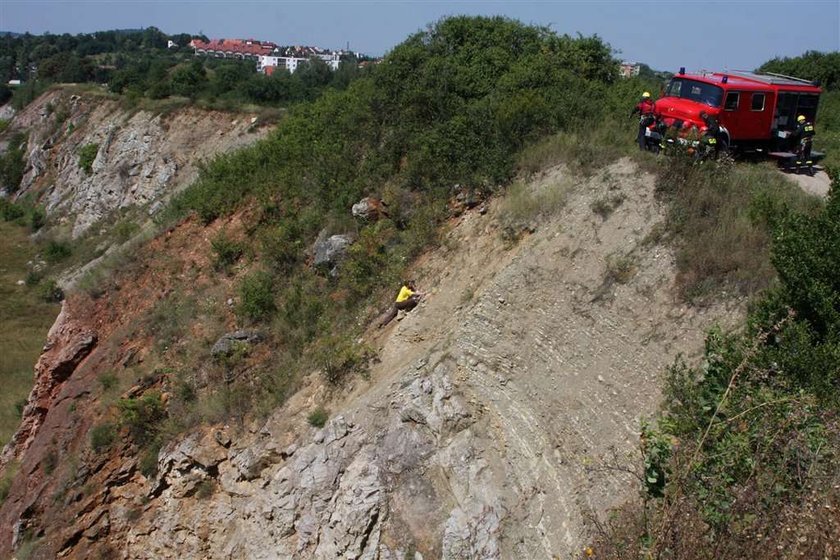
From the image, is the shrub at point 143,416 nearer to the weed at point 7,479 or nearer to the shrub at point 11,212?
the weed at point 7,479

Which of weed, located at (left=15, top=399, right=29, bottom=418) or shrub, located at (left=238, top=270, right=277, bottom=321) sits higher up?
shrub, located at (left=238, top=270, right=277, bottom=321)

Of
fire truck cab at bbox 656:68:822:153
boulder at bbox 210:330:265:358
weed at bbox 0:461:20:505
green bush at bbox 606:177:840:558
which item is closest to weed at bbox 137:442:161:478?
boulder at bbox 210:330:265:358

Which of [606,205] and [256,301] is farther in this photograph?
[256,301]

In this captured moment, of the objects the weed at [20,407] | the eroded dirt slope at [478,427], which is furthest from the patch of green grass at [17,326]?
the eroded dirt slope at [478,427]

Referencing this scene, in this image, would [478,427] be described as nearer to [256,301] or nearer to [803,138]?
[256,301]

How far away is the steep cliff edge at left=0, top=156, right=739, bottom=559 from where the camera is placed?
27.2 feet

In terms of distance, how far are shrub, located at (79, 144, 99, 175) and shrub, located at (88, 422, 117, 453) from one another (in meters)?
31.5

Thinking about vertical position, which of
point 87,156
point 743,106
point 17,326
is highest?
point 743,106

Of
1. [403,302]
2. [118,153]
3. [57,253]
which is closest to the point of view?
[403,302]

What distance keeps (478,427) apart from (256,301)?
6092mm

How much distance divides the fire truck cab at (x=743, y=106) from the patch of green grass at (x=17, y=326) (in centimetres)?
1778

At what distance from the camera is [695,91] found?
1311 centimetres

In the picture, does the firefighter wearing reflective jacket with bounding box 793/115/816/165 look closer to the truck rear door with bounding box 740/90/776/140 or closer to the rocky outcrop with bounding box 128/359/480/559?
the truck rear door with bounding box 740/90/776/140

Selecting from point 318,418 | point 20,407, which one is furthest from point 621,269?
point 20,407
